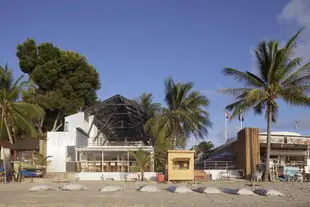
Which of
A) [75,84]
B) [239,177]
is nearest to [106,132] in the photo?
[75,84]

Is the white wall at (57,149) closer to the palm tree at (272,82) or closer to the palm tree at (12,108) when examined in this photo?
the palm tree at (12,108)

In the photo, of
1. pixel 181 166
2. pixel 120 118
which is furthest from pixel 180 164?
pixel 120 118

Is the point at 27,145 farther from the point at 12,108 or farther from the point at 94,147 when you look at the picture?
the point at 94,147

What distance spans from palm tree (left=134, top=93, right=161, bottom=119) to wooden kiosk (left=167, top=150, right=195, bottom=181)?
12313 mm

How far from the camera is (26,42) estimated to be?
45812 mm

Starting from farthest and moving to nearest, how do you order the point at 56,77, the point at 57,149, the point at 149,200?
the point at 56,77 → the point at 57,149 → the point at 149,200

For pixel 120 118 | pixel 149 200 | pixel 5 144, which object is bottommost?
pixel 149 200

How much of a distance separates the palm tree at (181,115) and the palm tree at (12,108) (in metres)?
11.6

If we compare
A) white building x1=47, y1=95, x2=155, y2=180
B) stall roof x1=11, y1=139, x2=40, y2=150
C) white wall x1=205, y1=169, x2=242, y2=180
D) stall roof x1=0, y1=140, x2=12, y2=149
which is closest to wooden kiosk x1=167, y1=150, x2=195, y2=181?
white building x1=47, y1=95, x2=155, y2=180

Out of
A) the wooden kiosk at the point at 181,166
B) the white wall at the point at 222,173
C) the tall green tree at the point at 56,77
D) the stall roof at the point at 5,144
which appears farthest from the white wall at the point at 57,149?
the white wall at the point at 222,173

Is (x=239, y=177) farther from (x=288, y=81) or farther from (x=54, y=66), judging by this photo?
(x=54, y=66)

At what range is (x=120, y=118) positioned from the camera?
48094 mm

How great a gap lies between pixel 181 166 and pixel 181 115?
848 cm

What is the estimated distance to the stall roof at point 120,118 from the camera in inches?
1636
